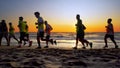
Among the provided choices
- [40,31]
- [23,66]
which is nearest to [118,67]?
[23,66]

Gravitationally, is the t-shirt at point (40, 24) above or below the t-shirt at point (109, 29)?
above

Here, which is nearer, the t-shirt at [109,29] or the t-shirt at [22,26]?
the t-shirt at [109,29]

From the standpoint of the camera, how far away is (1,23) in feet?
63.1

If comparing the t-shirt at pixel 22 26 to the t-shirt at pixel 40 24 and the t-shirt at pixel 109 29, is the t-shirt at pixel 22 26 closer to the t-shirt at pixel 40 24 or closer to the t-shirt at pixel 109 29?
the t-shirt at pixel 40 24

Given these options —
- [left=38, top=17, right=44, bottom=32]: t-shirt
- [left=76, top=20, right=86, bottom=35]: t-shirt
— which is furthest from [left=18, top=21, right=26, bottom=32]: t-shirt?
[left=76, top=20, right=86, bottom=35]: t-shirt

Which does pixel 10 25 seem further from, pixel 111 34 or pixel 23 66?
pixel 23 66

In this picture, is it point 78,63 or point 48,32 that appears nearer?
point 78,63

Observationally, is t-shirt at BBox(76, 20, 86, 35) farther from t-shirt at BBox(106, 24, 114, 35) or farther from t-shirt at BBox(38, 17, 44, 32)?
t-shirt at BBox(38, 17, 44, 32)

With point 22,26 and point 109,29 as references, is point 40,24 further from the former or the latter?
point 109,29

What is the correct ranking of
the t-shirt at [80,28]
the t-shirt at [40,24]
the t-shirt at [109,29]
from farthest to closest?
the t-shirt at [109,29] → the t-shirt at [80,28] → the t-shirt at [40,24]

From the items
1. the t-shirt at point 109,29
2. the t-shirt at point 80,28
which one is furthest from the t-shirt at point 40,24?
the t-shirt at point 109,29

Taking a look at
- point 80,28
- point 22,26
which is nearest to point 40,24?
point 22,26

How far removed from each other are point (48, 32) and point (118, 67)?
10.5 meters

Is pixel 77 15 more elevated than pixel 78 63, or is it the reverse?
pixel 77 15
